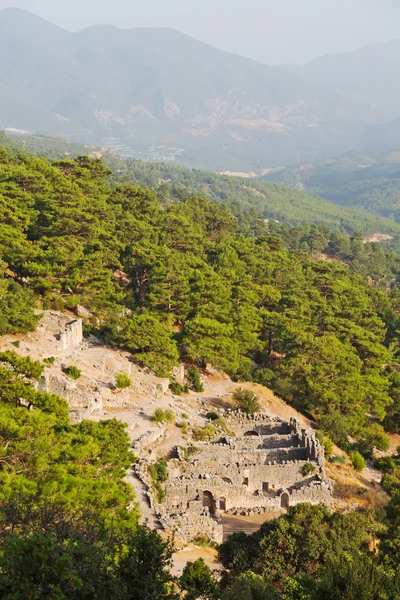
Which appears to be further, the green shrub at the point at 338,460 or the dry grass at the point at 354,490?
the green shrub at the point at 338,460

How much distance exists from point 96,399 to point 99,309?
10734mm

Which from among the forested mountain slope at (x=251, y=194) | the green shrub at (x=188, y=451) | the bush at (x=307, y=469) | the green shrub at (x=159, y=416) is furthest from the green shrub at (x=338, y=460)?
the forested mountain slope at (x=251, y=194)

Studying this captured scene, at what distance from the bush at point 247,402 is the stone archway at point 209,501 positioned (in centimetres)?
817

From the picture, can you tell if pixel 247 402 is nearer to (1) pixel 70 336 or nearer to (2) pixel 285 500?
(2) pixel 285 500

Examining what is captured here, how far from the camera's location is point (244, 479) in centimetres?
2319

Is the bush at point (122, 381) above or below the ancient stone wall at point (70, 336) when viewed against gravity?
below

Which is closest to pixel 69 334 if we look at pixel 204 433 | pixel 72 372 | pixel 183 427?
pixel 72 372

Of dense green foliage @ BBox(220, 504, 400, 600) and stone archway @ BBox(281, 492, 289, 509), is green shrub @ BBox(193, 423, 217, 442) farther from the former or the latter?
dense green foliage @ BBox(220, 504, 400, 600)

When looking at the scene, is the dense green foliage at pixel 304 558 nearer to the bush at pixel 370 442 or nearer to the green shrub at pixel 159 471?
the green shrub at pixel 159 471

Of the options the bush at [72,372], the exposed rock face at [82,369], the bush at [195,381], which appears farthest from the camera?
the bush at [195,381]

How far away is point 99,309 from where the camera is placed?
35.1 meters

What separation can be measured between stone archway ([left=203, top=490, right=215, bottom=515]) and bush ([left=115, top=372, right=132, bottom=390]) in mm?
7283

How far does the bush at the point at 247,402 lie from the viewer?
98.5ft

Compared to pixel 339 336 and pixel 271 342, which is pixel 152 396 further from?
pixel 339 336
